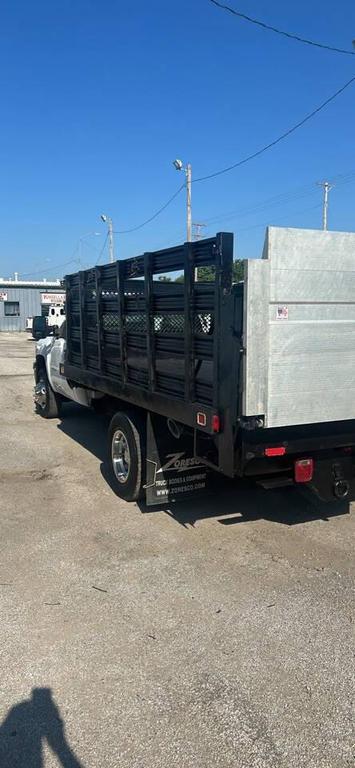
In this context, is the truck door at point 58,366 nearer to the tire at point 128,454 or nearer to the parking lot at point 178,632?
the tire at point 128,454

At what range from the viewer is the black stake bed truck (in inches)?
139

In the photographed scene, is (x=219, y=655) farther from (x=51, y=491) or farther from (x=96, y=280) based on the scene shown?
(x=96, y=280)

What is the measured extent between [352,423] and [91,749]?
2661 mm

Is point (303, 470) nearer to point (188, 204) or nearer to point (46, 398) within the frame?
point (46, 398)

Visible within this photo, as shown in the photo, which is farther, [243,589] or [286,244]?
[243,589]

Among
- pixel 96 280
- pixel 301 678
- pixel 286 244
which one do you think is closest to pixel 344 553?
pixel 301 678

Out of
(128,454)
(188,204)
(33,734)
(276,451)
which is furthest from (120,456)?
(188,204)

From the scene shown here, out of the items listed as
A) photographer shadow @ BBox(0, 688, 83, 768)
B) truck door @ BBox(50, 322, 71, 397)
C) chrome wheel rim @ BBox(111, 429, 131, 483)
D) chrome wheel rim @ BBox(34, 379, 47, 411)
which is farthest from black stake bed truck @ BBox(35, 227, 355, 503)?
chrome wheel rim @ BBox(34, 379, 47, 411)

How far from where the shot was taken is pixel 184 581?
3879 mm

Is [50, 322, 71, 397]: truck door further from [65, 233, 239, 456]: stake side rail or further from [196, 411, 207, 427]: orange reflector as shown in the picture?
[196, 411, 207, 427]: orange reflector

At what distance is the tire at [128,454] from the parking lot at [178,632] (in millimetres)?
203

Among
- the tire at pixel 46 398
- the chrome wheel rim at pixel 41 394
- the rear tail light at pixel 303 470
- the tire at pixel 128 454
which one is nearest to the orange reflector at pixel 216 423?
the rear tail light at pixel 303 470

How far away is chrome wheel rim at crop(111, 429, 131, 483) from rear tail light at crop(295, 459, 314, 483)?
6.38 ft

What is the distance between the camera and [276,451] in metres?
3.77
